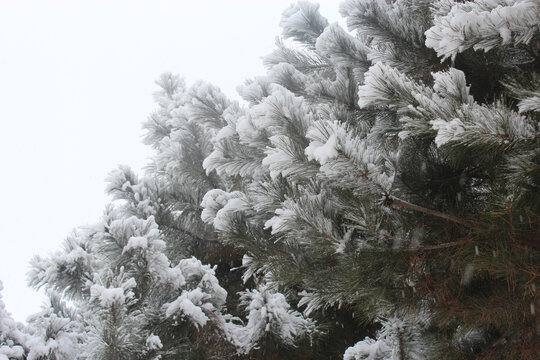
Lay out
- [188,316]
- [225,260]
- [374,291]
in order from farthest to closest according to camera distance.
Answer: [225,260] < [188,316] < [374,291]

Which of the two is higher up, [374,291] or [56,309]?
[56,309]

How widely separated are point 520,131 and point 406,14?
1.54 meters

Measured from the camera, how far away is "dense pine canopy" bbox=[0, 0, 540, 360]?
5.27ft

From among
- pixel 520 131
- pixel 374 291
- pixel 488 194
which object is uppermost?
pixel 520 131

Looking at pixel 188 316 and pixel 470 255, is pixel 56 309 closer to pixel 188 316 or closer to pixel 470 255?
pixel 188 316

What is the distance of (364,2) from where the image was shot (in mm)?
2629

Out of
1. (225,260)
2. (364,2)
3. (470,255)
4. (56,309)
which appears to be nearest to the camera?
(470,255)

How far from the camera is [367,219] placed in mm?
1797

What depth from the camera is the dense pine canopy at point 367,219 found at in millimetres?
1605

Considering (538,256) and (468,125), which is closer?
(468,125)

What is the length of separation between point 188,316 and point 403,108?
1.55 meters

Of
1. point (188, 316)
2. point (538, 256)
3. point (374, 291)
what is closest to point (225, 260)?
point (188, 316)

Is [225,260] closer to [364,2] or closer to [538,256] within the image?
[364,2]

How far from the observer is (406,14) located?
269cm
